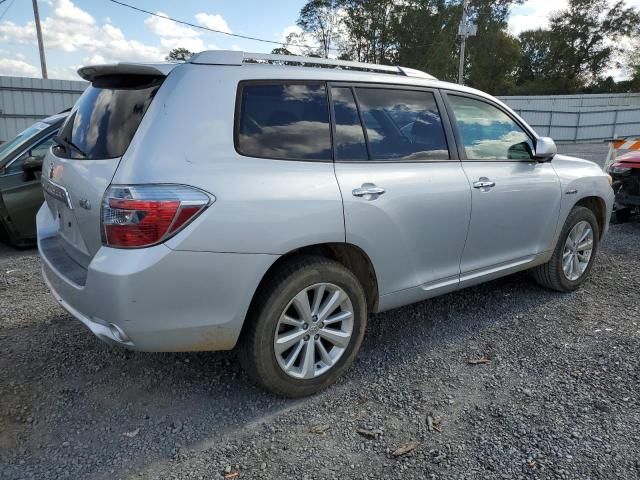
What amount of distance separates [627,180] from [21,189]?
7.89m

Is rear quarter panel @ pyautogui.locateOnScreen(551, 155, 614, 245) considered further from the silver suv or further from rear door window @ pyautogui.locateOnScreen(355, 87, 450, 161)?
rear door window @ pyautogui.locateOnScreen(355, 87, 450, 161)

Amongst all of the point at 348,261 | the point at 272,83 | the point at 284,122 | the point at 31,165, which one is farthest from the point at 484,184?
the point at 31,165

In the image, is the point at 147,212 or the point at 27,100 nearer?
the point at 147,212

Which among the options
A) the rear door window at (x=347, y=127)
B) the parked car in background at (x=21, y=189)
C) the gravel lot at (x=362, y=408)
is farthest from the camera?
the parked car in background at (x=21, y=189)

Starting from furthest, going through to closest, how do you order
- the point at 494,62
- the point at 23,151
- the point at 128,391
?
the point at 494,62, the point at 23,151, the point at 128,391

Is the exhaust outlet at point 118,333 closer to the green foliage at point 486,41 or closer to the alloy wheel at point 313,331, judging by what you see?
the alloy wheel at point 313,331

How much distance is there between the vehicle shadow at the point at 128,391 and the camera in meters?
2.46

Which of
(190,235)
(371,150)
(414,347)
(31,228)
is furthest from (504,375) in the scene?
(31,228)

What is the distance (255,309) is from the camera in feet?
8.49

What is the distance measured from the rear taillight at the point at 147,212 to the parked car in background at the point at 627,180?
22.7 feet

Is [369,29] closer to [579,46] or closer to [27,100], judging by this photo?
[579,46]

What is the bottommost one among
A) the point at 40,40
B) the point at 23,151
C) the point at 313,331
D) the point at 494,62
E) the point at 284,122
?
the point at 313,331

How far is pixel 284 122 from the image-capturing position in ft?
8.83

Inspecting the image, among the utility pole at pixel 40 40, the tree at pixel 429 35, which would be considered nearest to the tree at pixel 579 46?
the tree at pixel 429 35
